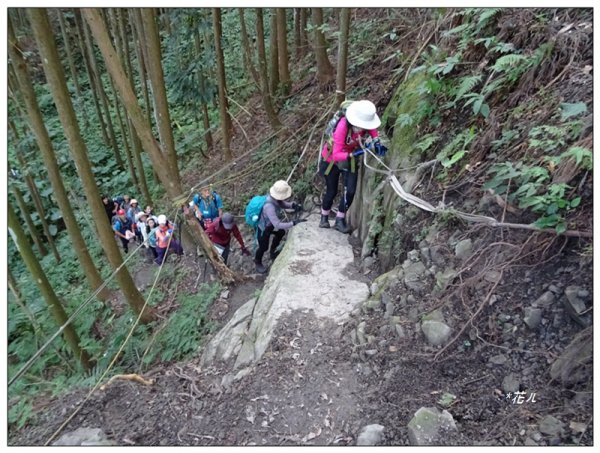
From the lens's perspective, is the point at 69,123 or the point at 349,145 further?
the point at 349,145

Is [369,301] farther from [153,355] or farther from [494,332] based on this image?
[153,355]

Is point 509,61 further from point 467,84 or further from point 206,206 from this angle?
point 206,206

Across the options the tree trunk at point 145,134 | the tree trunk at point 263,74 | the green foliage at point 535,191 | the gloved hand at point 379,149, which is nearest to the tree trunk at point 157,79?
the tree trunk at point 145,134

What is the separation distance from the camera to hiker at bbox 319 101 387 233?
18.9 feet

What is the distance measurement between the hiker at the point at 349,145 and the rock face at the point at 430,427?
3.67 m

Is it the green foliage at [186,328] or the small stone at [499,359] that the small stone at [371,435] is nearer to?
the small stone at [499,359]

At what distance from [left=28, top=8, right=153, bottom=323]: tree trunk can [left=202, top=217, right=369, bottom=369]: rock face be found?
84.2 inches

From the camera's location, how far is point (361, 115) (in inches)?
225

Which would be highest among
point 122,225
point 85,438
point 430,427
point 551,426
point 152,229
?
point 551,426

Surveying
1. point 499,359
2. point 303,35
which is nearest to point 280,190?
point 499,359

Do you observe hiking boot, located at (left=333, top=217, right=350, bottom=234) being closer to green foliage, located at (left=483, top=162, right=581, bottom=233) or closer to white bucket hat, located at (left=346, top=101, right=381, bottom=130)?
white bucket hat, located at (left=346, top=101, right=381, bottom=130)

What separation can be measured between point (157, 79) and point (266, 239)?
3.27 metres

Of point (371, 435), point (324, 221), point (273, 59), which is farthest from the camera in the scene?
point (273, 59)

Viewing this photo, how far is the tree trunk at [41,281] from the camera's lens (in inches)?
191
